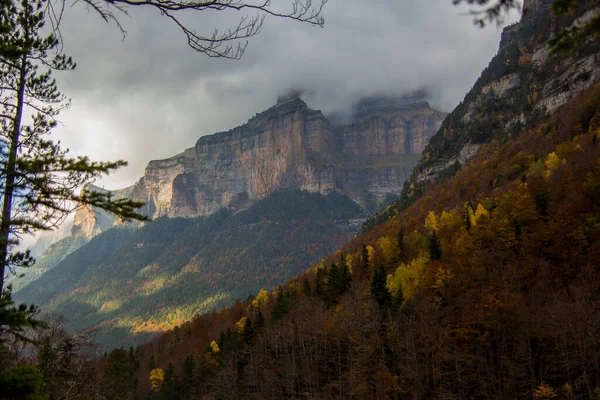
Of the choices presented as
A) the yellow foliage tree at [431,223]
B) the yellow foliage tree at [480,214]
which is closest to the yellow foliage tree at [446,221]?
the yellow foliage tree at [431,223]

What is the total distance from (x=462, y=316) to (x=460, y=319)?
28.1 inches

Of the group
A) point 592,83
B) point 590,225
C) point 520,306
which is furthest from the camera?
point 592,83

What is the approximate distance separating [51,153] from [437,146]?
126 metres

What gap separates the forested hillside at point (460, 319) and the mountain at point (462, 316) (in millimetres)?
144

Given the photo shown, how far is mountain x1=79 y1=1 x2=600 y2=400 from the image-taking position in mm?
25766

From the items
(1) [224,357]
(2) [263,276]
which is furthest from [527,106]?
(2) [263,276]

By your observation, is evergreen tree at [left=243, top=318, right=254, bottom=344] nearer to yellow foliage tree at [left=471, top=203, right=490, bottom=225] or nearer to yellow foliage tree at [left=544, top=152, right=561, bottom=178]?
yellow foliage tree at [left=471, top=203, right=490, bottom=225]

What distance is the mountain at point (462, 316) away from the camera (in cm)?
2577

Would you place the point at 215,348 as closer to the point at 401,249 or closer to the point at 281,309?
the point at 281,309

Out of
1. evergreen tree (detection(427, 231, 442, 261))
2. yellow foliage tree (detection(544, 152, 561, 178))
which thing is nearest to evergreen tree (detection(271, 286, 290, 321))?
evergreen tree (detection(427, 231, 442, 261))

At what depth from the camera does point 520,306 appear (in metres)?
28.2

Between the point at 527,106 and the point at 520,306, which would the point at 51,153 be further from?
the point at 527,106

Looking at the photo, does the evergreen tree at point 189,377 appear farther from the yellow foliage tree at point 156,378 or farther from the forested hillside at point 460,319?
the yellow foliage tree at point 156,378

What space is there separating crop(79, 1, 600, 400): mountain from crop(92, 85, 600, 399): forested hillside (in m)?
0.14
